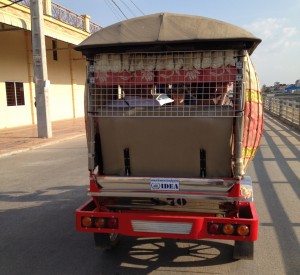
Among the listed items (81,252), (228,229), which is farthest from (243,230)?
(81,252)

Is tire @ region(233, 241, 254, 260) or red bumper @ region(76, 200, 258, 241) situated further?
tire @ region(233, 241, 254, 260)

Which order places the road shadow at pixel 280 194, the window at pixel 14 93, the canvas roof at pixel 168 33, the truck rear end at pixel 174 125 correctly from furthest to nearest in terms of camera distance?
the window at pixel 14 93, the road shadow at pixel 280 194, the truck rear end at pixel 174 125, the canvas roof at pixel 168 33

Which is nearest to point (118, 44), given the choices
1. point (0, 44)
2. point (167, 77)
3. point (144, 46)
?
point (144, 46)

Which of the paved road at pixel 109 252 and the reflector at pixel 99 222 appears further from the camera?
the paved road at pixel 109 252

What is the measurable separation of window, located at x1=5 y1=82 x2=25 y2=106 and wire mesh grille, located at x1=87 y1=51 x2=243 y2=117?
1698 cm

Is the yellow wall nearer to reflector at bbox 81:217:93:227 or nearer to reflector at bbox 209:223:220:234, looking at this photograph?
reflector at bbox 81:217:93:227

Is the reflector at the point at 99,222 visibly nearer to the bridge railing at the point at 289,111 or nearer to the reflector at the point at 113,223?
the reflector at the point at 113,223

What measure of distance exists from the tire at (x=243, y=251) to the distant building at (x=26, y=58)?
14.1 m

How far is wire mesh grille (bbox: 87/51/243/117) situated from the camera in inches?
131

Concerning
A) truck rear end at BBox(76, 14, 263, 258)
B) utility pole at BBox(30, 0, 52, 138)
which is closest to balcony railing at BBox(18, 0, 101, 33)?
utility pole at BBox(30, 0, 52, 138)

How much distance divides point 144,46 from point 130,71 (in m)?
0.27

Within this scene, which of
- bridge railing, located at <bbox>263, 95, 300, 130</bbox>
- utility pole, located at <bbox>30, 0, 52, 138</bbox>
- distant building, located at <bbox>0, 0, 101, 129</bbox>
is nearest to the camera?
utility pole, located at <bbox>30, 0, 52, 138</bbox>

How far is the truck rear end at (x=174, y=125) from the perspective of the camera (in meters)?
3.33

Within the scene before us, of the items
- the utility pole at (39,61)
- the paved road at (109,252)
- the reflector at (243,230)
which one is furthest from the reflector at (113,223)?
the utility pole at (39,61)
